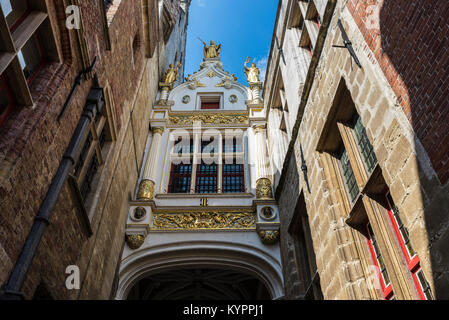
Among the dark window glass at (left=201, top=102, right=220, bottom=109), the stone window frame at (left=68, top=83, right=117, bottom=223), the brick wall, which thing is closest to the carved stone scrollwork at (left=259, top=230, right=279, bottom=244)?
the stone window frame at (left=68, top=83, right=117, bottom=223)

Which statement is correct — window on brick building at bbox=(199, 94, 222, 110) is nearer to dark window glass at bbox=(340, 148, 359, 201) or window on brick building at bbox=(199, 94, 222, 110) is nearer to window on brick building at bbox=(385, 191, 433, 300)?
dark window glass at bbox=(340, 148, 359, 201)

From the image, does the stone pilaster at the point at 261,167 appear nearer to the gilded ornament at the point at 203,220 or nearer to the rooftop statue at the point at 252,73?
the gilded ornament at the point at 203,220

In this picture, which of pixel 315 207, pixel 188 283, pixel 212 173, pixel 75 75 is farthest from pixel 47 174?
pixel 188 283

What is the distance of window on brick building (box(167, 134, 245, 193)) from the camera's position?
11.1m

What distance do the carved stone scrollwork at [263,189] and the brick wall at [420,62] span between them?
6.05 metres

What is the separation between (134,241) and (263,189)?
374cm

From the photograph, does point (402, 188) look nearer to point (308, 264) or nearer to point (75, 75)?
point (308, 264)

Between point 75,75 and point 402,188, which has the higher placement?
point 75,75

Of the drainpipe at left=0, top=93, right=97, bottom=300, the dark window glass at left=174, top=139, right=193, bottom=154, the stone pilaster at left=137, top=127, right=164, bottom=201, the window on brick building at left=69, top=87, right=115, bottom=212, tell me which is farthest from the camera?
the dark window glass at left=174, top=139, right=193, bottom=154

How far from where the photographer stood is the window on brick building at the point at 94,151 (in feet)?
20.8

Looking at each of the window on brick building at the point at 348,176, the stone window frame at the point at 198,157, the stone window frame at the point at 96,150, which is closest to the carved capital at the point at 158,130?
the stone window frame at the point at 198,157

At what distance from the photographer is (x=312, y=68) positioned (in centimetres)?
652

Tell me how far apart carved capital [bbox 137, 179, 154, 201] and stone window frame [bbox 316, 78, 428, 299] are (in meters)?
5.41

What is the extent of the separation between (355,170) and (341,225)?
0.90m
